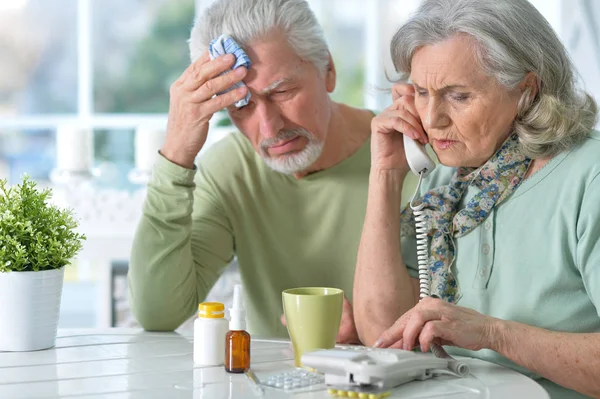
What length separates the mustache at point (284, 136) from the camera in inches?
80.8

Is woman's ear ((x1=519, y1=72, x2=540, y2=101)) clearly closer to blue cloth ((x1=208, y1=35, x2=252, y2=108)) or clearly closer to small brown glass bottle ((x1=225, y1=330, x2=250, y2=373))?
blue cloth ((x1=208, y1=35, x2=252, y2=108))

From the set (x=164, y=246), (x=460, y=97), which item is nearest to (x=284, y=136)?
(x=164, y=246)

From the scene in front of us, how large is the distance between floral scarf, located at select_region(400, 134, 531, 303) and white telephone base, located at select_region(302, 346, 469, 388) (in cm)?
42

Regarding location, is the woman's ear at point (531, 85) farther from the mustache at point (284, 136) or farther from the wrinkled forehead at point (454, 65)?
the mustache at point (284, 136)

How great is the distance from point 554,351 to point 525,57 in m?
0.58

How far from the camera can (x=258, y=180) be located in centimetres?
224

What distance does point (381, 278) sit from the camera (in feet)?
6.05

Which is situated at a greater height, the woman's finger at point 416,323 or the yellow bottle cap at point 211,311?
the yellow bottle cap at point 211,311

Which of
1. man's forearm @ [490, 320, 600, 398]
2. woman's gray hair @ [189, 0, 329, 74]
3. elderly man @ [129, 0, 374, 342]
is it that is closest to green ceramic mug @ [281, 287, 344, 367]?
man's forearm @ [490, 320, 600, 398]

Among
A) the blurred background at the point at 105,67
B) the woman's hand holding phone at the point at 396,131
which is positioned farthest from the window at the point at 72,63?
the woman's hand holding phone at the point at 396,131

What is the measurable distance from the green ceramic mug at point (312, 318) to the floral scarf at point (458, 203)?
0.39m

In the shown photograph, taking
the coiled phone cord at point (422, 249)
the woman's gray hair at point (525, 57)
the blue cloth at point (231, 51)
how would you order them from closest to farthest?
the woman's gray hair at point (525, 57)
the coiled phone cord at point (422, 249)
the blue cloth at point (231, 51)

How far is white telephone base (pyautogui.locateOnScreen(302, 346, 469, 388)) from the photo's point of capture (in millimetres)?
1300

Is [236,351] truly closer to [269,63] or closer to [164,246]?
[164,246]
